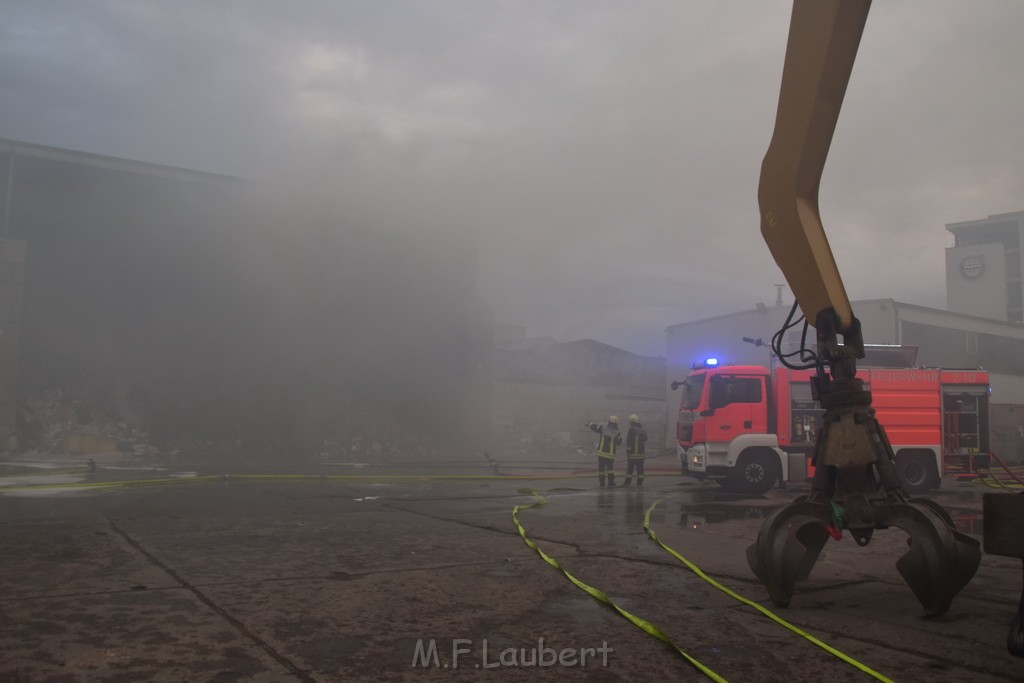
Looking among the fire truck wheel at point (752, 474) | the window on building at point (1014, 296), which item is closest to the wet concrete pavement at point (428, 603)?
the fire truck wheel at point (752, 474)

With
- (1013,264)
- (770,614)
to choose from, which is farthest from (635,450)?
(1013,264)

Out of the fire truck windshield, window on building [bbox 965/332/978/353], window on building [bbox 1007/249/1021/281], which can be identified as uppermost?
window on building [bbox 1007/249/1021/281]

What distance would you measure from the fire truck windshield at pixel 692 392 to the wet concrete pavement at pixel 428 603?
4918mm

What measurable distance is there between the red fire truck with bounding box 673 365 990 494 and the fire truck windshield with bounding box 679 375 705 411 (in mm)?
19

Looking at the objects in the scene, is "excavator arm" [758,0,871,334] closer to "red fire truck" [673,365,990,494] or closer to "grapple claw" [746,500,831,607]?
"grapple claw" [746,500,831,607]

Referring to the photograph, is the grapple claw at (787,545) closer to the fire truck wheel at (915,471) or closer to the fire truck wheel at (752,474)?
the fire truck wheel at (752,474)

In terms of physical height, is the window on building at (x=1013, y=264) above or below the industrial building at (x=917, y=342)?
above

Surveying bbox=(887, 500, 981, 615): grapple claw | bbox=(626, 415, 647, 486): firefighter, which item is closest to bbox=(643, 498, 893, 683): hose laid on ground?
bbox=(887, 500, 981, 615): grapple claw

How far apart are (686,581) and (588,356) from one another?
94.1 feet

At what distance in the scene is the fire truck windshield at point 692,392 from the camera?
13.1 m

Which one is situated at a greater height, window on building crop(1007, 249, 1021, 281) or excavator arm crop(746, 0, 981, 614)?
window on building crop(1007, 249, 1021, 281)

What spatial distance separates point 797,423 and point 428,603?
9.99 m

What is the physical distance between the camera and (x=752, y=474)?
493 inches

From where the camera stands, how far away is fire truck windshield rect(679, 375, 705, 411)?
13.1 m
